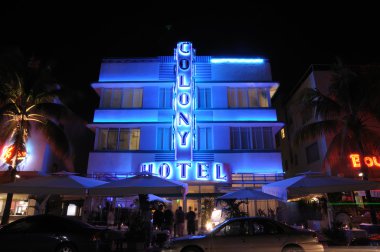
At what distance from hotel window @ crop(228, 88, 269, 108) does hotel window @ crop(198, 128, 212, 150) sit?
297 cm

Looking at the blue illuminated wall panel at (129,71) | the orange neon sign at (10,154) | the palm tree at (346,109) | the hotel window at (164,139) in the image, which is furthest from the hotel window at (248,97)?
the orange neon sign at (10,154)

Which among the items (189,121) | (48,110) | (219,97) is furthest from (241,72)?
(48,110)

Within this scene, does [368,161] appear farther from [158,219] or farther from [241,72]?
[158,219]

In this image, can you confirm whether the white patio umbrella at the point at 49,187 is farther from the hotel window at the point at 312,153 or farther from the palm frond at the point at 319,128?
the hotel window at the point at 312,153

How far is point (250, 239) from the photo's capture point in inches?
368

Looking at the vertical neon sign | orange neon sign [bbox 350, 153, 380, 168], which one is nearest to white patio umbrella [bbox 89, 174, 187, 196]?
the vertical neon sign

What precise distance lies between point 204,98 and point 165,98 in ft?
10.5

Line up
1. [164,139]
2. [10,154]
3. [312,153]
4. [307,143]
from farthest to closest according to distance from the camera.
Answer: [307,143] < [312,153] < [164,139] < [10,154]

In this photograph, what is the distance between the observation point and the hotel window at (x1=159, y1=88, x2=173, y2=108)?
2494 centimetres

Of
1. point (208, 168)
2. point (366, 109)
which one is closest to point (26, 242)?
point (208, 168)

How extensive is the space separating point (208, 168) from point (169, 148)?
13.4 ft

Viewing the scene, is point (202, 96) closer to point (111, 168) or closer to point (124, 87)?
point (124, 87)

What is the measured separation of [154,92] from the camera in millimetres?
25188

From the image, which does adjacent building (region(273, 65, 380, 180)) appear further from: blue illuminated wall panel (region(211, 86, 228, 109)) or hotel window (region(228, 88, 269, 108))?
blue illuminated wall panel (region(211, 86, 228, 109))
